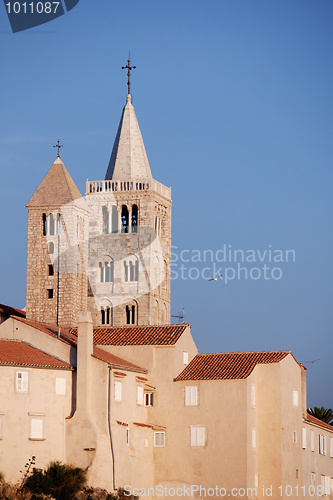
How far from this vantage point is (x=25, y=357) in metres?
64.8

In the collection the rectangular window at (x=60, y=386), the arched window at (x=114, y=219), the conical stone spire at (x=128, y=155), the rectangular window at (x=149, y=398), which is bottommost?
the rectangular window at (x=149, y=398)

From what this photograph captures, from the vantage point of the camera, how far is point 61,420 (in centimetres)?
6431

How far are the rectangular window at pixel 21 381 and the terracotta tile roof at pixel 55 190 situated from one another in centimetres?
2995

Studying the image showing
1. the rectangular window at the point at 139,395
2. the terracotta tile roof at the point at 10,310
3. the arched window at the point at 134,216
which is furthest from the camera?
the arched window at the point at 134,216

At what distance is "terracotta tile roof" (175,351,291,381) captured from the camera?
6912cm

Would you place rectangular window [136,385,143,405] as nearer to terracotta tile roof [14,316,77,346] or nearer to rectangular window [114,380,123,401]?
rectangular window [114,380,123,401]

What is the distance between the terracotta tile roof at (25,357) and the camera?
63.7 meters

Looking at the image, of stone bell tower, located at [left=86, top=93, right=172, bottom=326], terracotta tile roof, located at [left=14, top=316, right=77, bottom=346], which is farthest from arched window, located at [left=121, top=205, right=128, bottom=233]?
terracotta tile roof, located at [left=14, top=316, right=77, bottom=346]

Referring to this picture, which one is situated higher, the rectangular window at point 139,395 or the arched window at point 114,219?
the arched window at point 114,219

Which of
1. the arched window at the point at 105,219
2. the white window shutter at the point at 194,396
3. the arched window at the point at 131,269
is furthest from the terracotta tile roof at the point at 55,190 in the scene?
the white window shutter at the point at 194,396

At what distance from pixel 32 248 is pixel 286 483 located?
3344 cm

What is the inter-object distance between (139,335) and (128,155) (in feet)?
92.1

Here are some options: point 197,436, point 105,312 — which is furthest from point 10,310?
point 197,436

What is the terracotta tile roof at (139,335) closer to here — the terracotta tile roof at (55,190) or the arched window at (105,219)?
the terracotta tile roof at (55,190)
